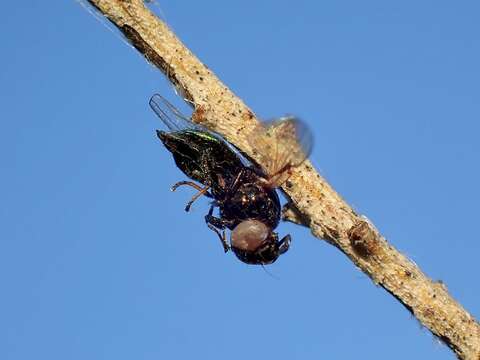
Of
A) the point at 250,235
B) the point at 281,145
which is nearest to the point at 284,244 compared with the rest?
the point at 250,235

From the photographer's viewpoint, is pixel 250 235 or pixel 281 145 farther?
pixel 250 235

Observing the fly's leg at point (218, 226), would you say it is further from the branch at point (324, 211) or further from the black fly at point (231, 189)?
the branch at point (324, 211)

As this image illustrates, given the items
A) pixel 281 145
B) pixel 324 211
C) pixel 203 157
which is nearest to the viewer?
pixel 324 211

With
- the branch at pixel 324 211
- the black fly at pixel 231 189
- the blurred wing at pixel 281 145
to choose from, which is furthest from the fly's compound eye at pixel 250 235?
the branch at pixel 324 211

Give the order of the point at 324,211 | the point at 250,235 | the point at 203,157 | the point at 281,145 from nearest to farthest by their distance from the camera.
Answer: the point at 324,211
the point at 281,145
the point at 203,157
the point at 250,235

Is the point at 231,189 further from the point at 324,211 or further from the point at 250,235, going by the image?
the point at 324,211

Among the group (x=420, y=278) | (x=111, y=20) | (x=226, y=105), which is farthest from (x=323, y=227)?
(x=111, y=20)
